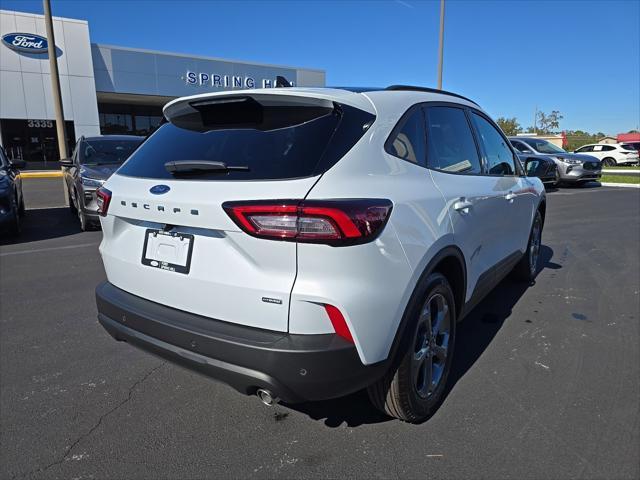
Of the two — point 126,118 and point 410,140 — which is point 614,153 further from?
point 410,140

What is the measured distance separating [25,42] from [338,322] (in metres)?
31.3

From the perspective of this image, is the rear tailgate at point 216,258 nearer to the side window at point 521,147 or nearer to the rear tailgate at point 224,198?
the rear tailgate at point 224,198

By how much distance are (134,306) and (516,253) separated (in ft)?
11.2

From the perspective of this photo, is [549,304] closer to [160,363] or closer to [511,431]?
[511,431]

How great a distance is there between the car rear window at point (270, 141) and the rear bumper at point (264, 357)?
27.6 inches

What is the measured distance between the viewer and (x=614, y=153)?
108 feet

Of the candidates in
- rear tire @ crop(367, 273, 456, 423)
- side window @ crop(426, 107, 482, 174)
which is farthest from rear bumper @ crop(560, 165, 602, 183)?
rear tire @ crop(367, 273, 456, 423)

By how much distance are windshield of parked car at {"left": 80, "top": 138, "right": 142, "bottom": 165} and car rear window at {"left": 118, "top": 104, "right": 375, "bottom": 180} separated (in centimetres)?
683

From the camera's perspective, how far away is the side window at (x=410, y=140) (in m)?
2.35

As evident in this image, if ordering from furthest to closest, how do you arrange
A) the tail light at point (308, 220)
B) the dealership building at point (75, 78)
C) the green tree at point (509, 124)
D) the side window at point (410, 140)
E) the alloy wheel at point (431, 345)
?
1. the green tree at point (509, 124)
2. the dealership building at point (75, 78)
3. the alloy wheel at point (431, 345)
4. the side window at point (410, 140)
5. the tail light at point (308, 220)

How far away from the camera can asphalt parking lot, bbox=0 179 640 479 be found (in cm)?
225

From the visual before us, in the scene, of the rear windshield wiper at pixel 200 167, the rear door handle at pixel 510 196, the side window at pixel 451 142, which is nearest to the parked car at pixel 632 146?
the rear door handle at pixel 510 196

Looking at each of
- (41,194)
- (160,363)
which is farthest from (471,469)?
(41,194)

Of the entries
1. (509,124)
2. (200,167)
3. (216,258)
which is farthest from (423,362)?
(509,124)
